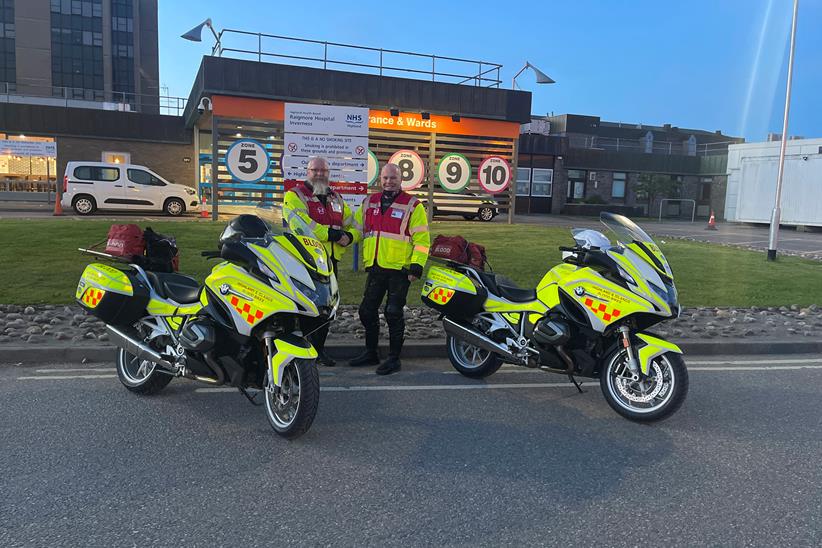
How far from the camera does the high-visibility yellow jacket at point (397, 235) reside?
5.67 metres

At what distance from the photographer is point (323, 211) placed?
234 inches

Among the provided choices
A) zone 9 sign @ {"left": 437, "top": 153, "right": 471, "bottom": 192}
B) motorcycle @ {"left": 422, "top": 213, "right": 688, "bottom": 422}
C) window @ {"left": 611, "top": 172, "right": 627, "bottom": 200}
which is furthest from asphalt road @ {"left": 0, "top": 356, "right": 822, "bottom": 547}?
window @ {"left": 611, "top": 172, "right": 627, "bottom": 200}

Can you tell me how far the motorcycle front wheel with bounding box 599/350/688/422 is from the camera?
171 inches

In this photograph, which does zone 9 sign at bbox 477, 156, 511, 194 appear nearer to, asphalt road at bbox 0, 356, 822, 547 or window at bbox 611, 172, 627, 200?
asphalt road at bbox 0, 356, 822, 547

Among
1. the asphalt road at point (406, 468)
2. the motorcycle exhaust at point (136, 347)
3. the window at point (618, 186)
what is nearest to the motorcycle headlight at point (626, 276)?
the asphalt road at point (406, 468)


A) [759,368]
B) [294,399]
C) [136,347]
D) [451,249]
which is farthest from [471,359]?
[759,368]

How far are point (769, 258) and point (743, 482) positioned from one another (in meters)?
12.1

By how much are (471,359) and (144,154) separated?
26634 millimetres

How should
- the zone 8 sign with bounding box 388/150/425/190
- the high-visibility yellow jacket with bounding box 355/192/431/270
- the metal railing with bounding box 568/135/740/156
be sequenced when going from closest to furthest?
1. the high-visibility yellow jacket with bounding box 355/192/431/270
2. the zone 8 sign with bounding box 388/150/425/190
3. the metal railing with bounding box 568/135/740/156

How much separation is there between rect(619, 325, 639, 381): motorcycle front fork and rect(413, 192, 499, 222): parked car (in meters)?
19.4

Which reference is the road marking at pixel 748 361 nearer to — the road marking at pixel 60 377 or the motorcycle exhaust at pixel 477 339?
the motorcycle exhaust at pixel 477 339

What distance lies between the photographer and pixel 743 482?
11.8ft

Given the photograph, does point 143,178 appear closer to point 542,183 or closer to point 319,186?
point 319,186

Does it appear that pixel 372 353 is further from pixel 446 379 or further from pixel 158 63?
pixel 158 63
